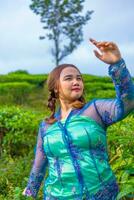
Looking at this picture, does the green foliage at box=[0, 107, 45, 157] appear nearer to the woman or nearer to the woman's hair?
the woman's hair

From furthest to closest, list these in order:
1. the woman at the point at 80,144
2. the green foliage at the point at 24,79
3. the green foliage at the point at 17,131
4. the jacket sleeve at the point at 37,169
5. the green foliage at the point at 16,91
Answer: the green foliage at the point at 24,79
the green foliage at the point at 16,91
the green foliage at the point at 17,131
the jacket sleeve at the point at 37,169
the woman at the point at 80,144

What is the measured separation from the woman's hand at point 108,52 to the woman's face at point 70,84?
0.42 meters

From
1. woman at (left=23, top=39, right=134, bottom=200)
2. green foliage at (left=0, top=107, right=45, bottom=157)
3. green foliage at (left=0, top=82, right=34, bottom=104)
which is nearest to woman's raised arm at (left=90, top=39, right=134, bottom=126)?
woman at (left=23, top=39, right=134, bottom=200)

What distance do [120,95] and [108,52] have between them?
253 millimetres

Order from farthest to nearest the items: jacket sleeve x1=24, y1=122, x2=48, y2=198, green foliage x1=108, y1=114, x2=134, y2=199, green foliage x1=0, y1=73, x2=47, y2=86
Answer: green foliage x1=0, y1=73, x2=47, y2=86 → jacket sleeve x1=24, y1=122, x2=48, y2=198 → green foliage x1=108, y1=114, x2=134, y2=199

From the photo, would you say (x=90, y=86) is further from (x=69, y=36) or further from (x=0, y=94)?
(x=69, y=36)

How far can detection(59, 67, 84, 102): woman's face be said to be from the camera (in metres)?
3.73

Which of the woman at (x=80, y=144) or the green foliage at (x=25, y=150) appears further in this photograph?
the green foliage at (x=25, y=150)

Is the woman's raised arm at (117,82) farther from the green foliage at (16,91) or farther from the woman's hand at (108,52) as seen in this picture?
the green foliage at (16,91)

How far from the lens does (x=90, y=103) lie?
→ 12.2 ft

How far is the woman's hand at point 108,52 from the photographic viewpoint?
130 inches

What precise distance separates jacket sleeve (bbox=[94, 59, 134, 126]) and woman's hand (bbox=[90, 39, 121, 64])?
33 mm

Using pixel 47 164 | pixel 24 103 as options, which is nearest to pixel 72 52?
pixel 24 103

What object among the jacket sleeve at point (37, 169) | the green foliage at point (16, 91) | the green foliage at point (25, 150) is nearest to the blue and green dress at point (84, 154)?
the green foliage at point (25, 150)
